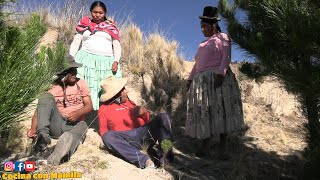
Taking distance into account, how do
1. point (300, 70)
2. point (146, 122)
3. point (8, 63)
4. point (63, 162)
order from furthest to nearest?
1. point (146, 122)
2. point (63, 162)
3. point (300, 70)
4. point (8, 63)

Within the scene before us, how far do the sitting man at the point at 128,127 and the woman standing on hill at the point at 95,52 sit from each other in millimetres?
334

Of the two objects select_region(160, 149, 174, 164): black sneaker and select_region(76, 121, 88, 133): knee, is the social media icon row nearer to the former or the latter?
select_region(76, 121, 88, 133): knee

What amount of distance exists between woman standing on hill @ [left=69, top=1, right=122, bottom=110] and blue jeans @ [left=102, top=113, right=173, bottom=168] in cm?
94

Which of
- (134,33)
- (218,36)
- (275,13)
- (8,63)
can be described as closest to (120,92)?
(218,36)

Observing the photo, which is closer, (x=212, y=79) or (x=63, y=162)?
(x=63, y=162)

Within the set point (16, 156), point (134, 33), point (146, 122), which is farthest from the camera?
point (134, 33)

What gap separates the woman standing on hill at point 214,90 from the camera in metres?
4.61

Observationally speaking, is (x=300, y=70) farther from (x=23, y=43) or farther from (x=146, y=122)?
(x=146, y=122)

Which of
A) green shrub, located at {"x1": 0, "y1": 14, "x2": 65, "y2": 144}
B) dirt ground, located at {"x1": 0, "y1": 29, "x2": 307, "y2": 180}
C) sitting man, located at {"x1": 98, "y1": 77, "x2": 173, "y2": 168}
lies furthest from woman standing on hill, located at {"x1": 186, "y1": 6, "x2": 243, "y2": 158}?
green shrub, located at {"x1": 0, "y1": 14, "x2": 65, "y2": 144}

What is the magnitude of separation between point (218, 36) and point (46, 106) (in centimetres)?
225

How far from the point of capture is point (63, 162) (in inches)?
A: 152

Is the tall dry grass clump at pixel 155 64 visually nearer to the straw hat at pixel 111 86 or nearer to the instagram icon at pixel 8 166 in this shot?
the straw hat at pixel 111 86

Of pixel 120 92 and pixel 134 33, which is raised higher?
pixel 134 33

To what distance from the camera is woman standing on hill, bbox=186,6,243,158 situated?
15.1ft
